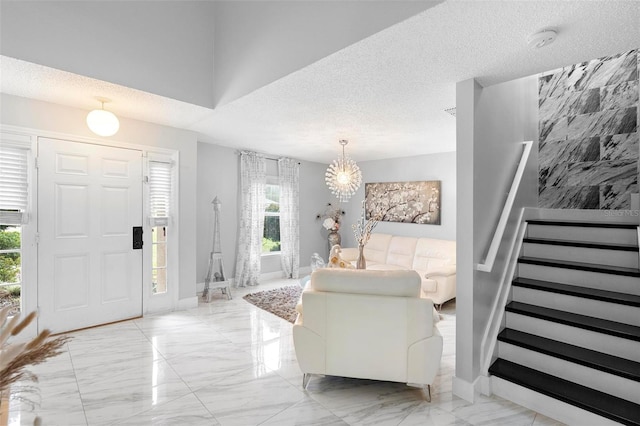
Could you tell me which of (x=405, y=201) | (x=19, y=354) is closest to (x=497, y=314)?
(x=19, y=354)

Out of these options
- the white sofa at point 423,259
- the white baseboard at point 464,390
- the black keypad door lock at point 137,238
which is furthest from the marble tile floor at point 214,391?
the black keypad door lock at point 137,238

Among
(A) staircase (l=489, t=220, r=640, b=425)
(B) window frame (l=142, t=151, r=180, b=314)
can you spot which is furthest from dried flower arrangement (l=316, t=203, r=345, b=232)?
(A) staircase (l=489, t=220, r=640, b=425)

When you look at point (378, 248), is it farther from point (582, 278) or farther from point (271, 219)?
point (582, 278)

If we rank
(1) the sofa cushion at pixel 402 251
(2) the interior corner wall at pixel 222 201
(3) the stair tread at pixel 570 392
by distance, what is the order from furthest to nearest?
1. (1) the sofa cushion at pixel 402 251
2. (2) the interior corner wall at pixel 222 201
3. (3) the stair tread at pixel 570 392

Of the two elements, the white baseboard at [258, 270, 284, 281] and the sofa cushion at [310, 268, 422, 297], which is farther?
the white baseboard at [258, 270, 284, 281]

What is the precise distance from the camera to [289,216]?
641cm

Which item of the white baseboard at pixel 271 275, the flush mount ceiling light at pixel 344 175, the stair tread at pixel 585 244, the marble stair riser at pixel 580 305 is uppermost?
the flush mount ceiling light at pixel 344 175

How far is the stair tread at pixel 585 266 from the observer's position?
2.57 meters

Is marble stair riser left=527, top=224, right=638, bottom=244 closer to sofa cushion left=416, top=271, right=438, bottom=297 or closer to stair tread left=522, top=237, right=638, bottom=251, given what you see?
stair tread left=522, top=237, right=638, bottom=251

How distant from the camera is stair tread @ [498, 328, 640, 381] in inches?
81.8

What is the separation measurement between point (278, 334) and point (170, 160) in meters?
2.66

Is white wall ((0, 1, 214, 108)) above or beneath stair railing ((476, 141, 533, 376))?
above

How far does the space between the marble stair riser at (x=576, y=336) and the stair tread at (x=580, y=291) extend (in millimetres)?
276

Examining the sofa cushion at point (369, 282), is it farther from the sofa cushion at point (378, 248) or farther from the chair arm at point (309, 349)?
the sofa cushion at point (378, 248)
